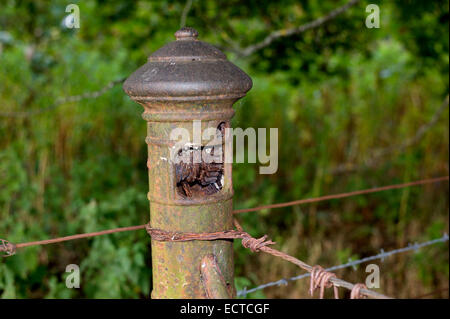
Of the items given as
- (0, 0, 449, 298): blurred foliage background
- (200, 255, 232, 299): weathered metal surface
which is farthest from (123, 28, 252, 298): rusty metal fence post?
(0, 0, 449, 298): blurred foliage background

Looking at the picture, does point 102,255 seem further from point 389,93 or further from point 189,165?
point 389,93

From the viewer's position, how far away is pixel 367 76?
591cm

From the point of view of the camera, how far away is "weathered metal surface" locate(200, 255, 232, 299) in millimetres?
1303

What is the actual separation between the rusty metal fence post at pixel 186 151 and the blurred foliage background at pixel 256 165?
3.18 ft

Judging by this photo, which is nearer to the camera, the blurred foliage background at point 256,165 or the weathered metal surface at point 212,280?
the weathered metal surface at point 212,280

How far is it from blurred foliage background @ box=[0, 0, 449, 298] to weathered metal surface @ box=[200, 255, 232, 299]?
967mm

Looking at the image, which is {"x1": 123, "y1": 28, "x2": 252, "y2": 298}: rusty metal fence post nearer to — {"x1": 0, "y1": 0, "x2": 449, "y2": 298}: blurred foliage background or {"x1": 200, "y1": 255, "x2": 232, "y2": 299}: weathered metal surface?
{"x1": 200, "y1": 255, "x2": 232, "y2": 299}: weathered metal surface

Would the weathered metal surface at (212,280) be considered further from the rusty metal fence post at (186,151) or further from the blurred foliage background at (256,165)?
the blurred foliage background at (256,165)

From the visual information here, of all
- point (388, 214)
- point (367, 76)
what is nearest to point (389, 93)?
point (367, 76)

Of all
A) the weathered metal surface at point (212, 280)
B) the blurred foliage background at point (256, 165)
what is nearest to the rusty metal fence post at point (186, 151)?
the weathered metal surface at point (212, 280)

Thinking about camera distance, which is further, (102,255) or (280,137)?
(280,137)

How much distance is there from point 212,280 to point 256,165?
3.29 m

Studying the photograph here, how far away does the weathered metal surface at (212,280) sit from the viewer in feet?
4.27

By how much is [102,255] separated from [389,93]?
3.35 metres
